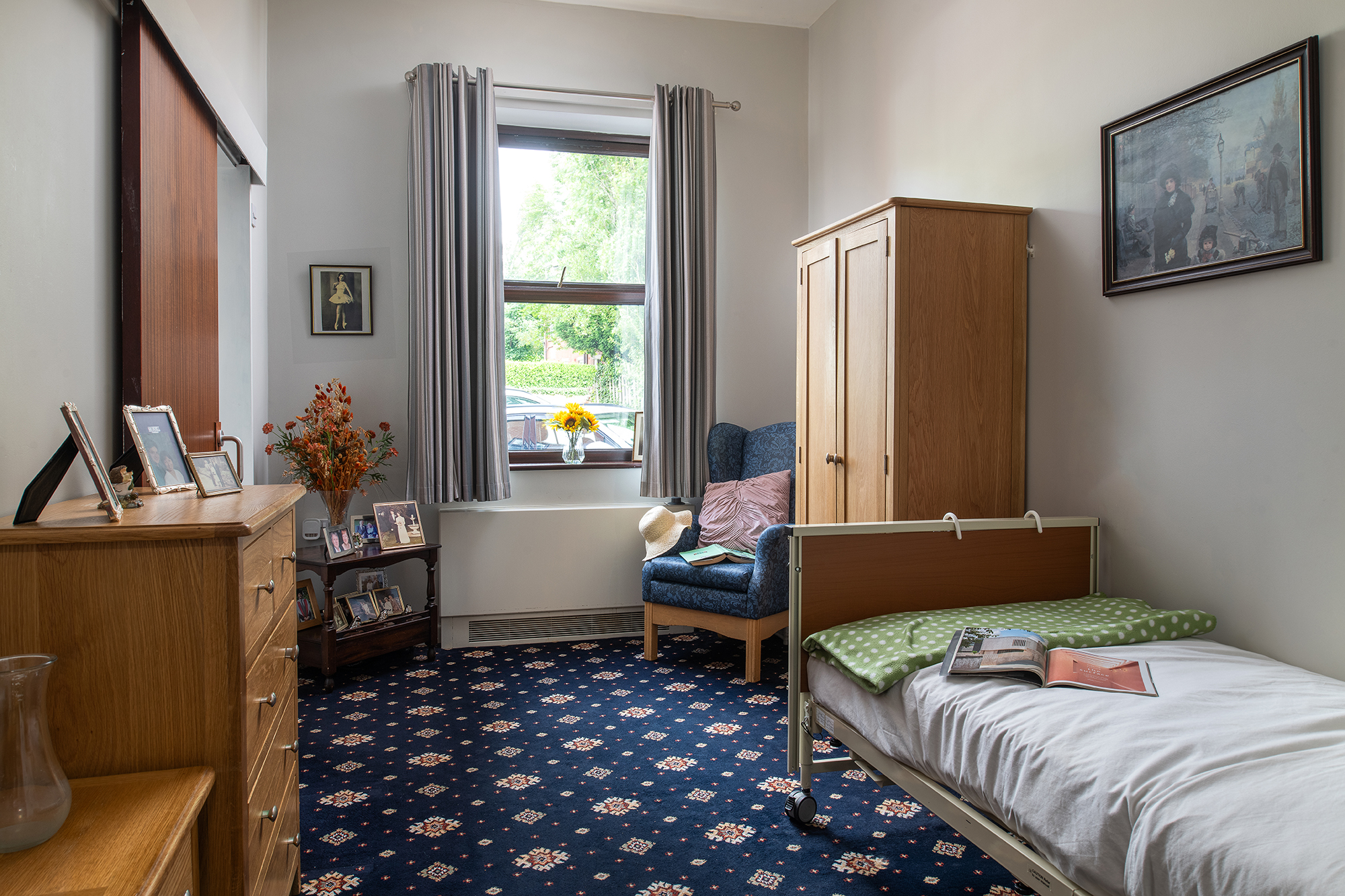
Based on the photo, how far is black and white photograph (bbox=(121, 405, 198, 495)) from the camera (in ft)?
4.99

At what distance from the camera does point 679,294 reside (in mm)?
3906

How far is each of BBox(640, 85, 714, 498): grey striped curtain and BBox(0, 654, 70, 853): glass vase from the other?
301 cm

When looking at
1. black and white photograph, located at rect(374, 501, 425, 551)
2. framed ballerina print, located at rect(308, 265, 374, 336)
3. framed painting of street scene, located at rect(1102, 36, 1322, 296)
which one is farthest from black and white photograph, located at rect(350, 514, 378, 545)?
framed painting of street scene, located at rect(1102, 36, 1322, 296)

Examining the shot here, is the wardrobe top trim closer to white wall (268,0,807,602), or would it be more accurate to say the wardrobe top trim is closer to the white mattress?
the white mattress

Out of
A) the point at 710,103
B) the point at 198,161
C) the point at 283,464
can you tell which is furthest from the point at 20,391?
the point at 710,103

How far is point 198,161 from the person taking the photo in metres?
2.39

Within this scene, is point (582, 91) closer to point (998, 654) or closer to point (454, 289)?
point (454, 289)

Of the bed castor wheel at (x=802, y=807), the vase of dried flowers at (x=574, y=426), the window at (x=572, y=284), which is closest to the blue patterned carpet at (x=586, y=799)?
the bed castor wheel at (x=802, y=807)

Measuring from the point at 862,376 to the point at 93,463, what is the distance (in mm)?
2123

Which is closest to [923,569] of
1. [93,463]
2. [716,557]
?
[716,557]

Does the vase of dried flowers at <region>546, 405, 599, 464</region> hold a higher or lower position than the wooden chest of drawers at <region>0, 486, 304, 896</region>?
higher

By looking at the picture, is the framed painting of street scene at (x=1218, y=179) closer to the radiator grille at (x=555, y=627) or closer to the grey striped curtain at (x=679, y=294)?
the grey striped curtain at (x=679, y=294)

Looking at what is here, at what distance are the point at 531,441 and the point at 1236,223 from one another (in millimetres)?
2987

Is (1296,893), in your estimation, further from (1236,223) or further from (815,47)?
(815,47)
